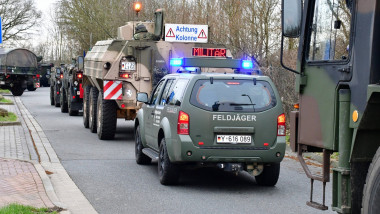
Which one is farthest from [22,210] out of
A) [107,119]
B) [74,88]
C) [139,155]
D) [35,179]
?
[74,88]

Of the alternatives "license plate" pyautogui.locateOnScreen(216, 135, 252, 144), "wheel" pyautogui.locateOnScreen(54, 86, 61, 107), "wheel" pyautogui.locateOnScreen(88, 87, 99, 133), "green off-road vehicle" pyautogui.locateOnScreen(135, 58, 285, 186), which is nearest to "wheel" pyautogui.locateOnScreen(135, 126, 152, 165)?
"green off-road vehicle" pyautogui.locateOnScreen(135, 58, 285, 186)

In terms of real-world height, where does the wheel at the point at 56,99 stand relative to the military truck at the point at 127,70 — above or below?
below

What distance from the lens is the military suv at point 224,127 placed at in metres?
9.69

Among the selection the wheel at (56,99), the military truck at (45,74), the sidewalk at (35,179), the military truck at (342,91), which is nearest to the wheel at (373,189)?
the military truck at (342,91)

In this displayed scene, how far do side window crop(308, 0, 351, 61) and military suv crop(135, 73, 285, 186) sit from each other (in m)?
3.80

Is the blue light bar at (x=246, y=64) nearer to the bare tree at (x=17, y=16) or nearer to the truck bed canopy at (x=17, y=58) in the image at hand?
the truck bed canopy at (x=17, y=58)

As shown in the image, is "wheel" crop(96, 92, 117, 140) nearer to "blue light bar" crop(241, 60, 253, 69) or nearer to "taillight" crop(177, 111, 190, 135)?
"blue light bar" crop(241, 60, 253, 69)

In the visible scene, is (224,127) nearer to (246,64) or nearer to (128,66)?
(246,64)

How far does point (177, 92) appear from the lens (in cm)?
1038

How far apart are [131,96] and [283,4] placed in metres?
10.5

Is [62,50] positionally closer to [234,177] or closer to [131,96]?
[131,96]

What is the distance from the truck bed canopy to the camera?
44.6 meters

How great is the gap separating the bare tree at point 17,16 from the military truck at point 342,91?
57.7 meters

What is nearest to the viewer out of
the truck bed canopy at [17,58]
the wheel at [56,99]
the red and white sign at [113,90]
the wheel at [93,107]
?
the red and white sign at [113,90]
